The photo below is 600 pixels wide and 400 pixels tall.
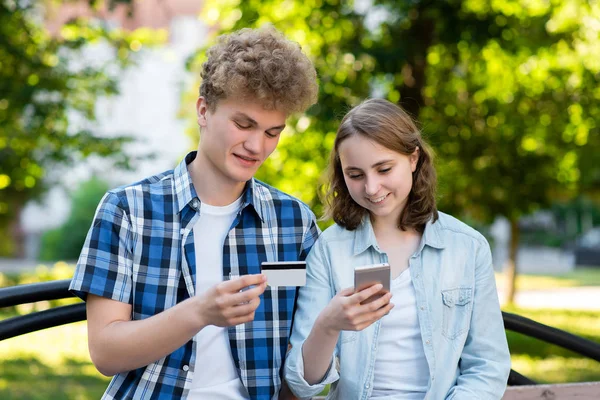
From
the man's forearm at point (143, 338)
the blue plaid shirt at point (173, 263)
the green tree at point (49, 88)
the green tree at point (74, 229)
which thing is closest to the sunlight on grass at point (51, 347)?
the green tree at point (49, 88)

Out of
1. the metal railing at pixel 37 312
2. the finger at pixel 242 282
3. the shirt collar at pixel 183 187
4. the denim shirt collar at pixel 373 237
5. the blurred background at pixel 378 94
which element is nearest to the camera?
the finger at pixel 242 282

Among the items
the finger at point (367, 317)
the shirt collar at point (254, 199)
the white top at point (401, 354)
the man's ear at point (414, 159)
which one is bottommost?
the white top at point (401, 354)

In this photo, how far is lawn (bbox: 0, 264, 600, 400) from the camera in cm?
673

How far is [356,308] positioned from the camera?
1.99 meters

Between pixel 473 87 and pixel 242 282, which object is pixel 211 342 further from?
pixel 473 87

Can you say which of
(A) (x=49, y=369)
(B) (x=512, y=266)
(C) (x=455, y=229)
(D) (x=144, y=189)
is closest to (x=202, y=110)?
(D) (x=144, y=189)

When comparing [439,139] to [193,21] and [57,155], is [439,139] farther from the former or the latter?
[193,21]

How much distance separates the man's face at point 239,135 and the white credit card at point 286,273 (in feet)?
1.46

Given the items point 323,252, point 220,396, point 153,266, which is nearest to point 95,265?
point 153,266

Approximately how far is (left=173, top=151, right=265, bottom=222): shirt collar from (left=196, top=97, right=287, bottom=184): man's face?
11 cm

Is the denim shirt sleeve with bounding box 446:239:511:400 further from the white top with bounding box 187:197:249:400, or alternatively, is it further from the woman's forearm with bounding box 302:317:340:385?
the white top with bounding box 187:197:249:400

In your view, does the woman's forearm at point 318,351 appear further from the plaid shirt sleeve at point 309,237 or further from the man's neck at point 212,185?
the man's neck at point 212,185

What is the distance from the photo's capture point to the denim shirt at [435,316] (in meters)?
2.34

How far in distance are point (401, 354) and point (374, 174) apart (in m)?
0.55
